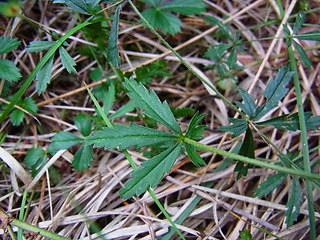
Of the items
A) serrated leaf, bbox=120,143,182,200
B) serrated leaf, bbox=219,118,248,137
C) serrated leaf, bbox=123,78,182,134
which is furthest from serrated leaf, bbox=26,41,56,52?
serrated leaf, bbox=219,118,248,137

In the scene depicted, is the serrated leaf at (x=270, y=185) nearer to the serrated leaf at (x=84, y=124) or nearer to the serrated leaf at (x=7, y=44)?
the serrated leaf at (x=84, y=124)

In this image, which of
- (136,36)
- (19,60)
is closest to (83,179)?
(19,60)

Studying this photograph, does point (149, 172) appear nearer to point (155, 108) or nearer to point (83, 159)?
point (155, 108)

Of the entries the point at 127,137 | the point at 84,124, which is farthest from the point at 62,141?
the point at 127,137

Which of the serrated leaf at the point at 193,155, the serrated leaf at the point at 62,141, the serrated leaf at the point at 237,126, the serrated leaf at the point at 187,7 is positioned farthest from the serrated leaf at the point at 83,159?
the serrated leaf at the point at 187,7

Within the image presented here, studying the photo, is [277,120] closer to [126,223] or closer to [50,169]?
[126,223]

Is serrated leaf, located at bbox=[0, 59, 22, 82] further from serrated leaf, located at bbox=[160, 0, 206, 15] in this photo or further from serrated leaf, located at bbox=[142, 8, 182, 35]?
serrated leaf, located at bbox=[160, 0, 206, 15]
